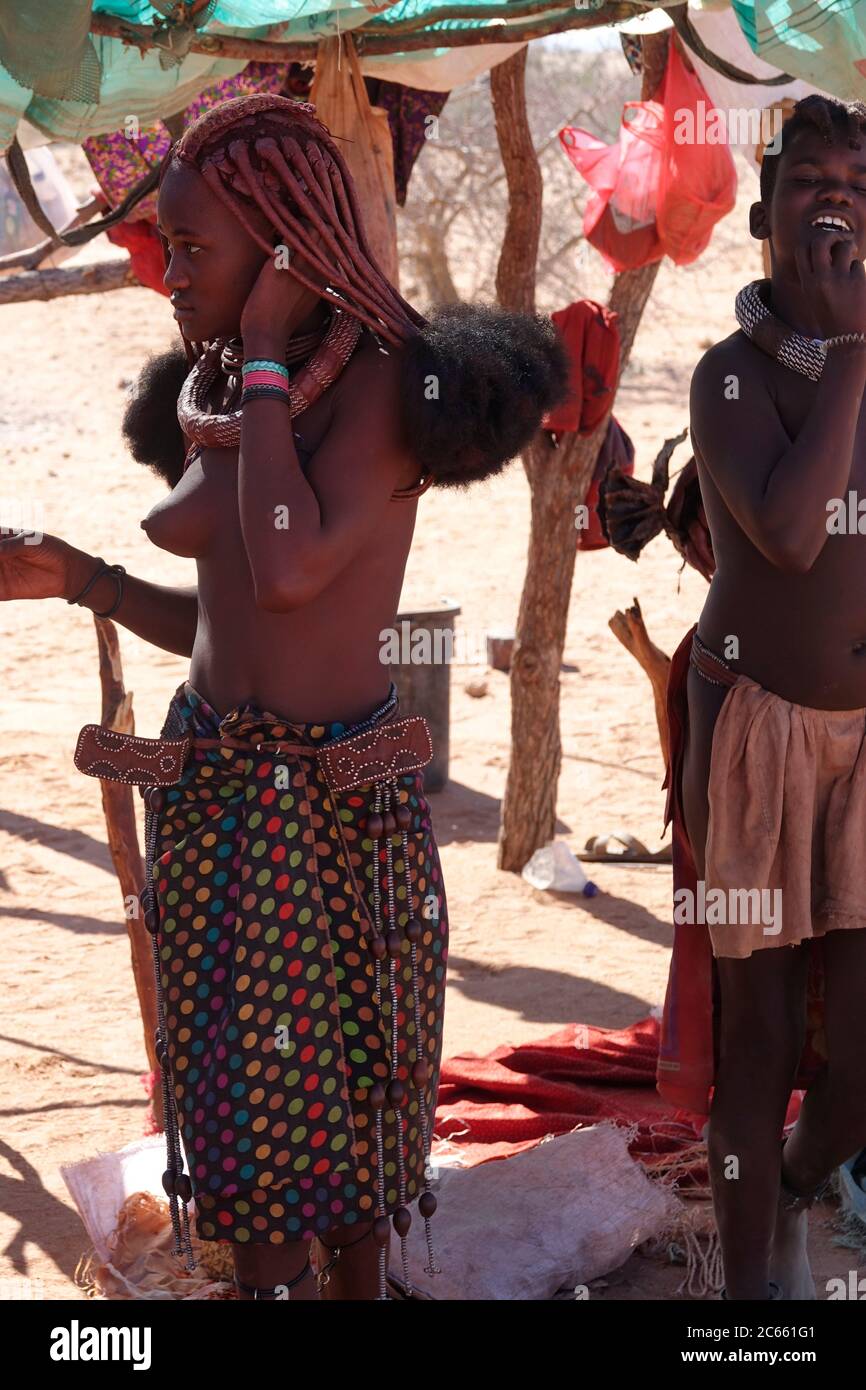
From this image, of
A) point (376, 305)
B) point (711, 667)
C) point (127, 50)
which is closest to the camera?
point (376, 305)

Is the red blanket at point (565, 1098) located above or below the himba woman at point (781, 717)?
below

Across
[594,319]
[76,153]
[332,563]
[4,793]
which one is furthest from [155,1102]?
[76,153]

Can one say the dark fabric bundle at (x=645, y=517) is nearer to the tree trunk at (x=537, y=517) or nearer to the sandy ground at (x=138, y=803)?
the sandy ground at (x=138, y=803)

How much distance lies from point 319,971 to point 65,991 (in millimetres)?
2907

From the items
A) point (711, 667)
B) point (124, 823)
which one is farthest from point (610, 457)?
point (711, 667)

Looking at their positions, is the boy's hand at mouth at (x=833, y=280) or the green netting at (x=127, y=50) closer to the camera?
the boy's hand at mouth at (x=833, y=280)

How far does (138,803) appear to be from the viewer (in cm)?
684

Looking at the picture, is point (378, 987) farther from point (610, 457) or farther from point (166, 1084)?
point (610, 457)

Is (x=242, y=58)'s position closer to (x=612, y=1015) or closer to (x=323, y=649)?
(x=323, y=649)

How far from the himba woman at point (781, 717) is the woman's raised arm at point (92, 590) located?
86 centimetres

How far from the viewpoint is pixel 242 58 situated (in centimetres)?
376

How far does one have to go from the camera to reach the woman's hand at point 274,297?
7.25 feet

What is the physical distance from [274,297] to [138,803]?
4844 millimetres

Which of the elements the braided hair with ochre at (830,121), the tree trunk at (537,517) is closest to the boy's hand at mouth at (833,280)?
the braided hair with ochre at (830,121)
